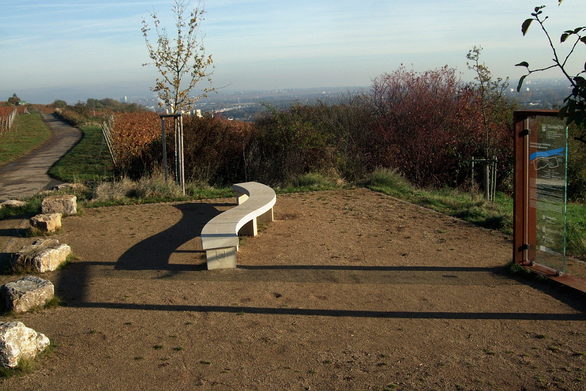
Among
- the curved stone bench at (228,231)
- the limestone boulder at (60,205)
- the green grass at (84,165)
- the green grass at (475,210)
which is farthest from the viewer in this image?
the green grass at (84,165)

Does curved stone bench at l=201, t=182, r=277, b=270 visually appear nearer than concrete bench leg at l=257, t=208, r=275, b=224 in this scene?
Yes

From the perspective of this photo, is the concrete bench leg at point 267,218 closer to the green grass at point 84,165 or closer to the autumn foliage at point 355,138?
the autumn foliage at point 355,138

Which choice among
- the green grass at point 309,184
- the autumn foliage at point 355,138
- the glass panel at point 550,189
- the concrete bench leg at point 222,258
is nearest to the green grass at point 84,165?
the autumn foliage at point 355,138

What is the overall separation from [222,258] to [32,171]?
1341 centimetres

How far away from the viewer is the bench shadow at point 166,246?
6.87 m

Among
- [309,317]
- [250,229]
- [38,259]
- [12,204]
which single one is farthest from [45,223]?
[309,317]

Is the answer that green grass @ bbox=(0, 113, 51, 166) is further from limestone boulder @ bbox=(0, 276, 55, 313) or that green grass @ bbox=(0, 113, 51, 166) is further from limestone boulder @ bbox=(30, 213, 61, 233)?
limestone boulder @ bbox=(0, 276, 55, 313)

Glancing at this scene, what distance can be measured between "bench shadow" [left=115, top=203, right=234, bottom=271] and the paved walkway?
5.05 meters

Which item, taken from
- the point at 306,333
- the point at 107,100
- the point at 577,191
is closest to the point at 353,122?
the point at 577,191

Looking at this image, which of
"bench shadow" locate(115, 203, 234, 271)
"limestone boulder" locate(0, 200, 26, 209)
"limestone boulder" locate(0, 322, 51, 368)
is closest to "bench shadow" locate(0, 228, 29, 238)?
"limestone boulder" locate(0, 200, 26, 209)

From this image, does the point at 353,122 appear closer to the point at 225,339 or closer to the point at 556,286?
the point at 556,286

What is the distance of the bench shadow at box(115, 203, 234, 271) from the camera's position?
687 centimetres

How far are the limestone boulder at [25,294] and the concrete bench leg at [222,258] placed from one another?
168cm

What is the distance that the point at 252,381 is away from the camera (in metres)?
4.02
